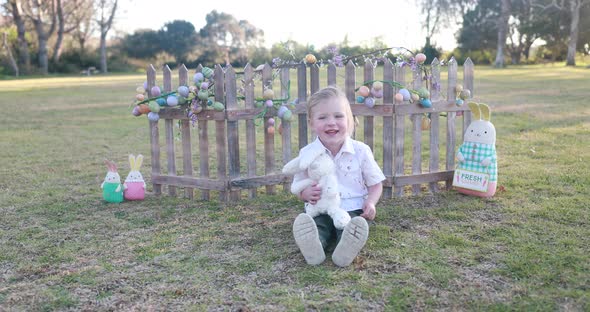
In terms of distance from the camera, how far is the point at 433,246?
12.6 ft

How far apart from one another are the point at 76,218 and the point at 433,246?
3.17 m

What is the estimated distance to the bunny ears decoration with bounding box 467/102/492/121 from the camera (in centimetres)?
517

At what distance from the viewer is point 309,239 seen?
350 cm

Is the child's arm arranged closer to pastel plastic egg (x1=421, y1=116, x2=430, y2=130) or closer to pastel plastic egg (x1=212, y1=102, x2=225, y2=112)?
pastel plastic egg (x1=421, y1=116, x2=430, y2=130)

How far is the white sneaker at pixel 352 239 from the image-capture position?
11.3 ft

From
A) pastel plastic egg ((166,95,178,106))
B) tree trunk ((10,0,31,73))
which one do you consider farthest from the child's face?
tree trunk ((10,0,31,73))

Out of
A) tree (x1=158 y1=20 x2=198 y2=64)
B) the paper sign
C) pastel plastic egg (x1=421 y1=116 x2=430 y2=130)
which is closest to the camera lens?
the paper sign

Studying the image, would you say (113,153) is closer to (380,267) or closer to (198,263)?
(198,263)

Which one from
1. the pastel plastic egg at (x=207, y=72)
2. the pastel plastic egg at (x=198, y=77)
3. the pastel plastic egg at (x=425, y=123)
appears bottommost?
the pastel plastic egg at (x=425, y=123)

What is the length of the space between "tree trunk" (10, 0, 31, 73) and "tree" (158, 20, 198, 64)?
15250 millimetres

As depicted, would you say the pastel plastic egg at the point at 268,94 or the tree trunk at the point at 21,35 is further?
the tree trunk at the point at 21,35

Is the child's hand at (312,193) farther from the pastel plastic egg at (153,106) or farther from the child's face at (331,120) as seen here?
the pastel plastic egg at (153,106)

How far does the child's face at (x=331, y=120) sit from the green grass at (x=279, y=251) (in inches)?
32.2

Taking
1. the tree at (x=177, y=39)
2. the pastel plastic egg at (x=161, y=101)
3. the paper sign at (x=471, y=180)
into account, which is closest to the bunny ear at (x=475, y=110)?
the paper sign at (x=471, y=180)
